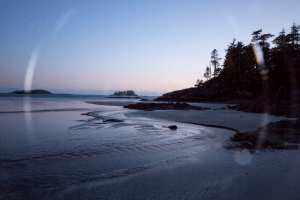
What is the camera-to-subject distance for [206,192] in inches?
131

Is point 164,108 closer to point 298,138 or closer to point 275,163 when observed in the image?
point 298,138

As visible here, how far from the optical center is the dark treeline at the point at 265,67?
3254 centimetres

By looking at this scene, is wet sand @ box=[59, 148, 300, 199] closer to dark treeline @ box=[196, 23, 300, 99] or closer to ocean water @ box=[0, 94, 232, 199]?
ocean water @ box=[0, 94, 232, 199]

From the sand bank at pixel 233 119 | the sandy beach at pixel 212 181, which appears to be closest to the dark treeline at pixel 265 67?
the sand bank at pixel 233 119

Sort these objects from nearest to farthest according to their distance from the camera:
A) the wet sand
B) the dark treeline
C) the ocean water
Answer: the wet sand → the ocean water → the dark treeline

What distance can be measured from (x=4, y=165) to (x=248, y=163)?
6.82 metres

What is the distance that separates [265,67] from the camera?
3928 cm

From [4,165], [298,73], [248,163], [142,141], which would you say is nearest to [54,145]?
[4,165]

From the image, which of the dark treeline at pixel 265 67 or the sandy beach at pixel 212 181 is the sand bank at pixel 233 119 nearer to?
the sandy beach at pixel 212 181

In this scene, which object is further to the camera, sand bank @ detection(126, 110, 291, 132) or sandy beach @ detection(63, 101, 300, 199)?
sand bank @ detection(126, 110, 291, 132)

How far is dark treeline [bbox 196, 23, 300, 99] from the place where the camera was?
1281 inches

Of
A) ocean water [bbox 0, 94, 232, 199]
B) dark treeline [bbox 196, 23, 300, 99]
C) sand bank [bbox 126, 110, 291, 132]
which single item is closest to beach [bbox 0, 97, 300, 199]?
ocean water [bbox 0, 94, 232, 199]

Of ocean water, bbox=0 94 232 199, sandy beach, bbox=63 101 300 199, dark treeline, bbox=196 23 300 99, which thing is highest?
dark treeline, bbox=196 23 300 99

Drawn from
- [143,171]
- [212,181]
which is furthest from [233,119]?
[143,171]
